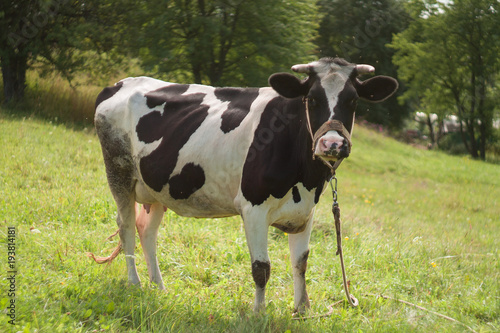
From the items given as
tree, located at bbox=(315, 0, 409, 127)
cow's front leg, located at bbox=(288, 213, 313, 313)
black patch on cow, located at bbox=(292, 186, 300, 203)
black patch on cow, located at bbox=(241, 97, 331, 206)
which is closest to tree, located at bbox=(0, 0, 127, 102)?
black patch on cow, located at bbox=(241, 97, 331, 206)

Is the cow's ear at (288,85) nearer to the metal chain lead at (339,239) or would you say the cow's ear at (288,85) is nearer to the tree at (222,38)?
the metal chain lead at (339,239)

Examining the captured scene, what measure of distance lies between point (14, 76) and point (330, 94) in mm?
12888

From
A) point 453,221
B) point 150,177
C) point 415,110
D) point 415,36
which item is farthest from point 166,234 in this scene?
point 415,110

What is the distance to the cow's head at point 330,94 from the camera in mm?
3221

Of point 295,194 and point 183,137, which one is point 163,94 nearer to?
point 183,137

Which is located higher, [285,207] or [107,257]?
[285,207]

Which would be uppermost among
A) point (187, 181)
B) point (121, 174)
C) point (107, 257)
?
point (187, 181)

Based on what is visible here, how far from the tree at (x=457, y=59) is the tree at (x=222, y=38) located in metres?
16.1

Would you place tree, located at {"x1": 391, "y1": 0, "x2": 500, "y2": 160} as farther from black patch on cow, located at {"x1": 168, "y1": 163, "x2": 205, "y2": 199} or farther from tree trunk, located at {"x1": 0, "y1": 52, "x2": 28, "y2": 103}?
black patch on cow, located at {"x1": 168, "y1": 163, "x2": 205, "y2": 199}

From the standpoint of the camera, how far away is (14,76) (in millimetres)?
13891

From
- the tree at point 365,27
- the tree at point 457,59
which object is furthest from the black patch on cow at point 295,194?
the tree at point 457,59

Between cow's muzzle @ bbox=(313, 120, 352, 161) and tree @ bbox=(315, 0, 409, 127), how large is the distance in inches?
963

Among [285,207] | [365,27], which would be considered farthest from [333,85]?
[365,27]

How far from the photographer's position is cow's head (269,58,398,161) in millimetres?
3221
